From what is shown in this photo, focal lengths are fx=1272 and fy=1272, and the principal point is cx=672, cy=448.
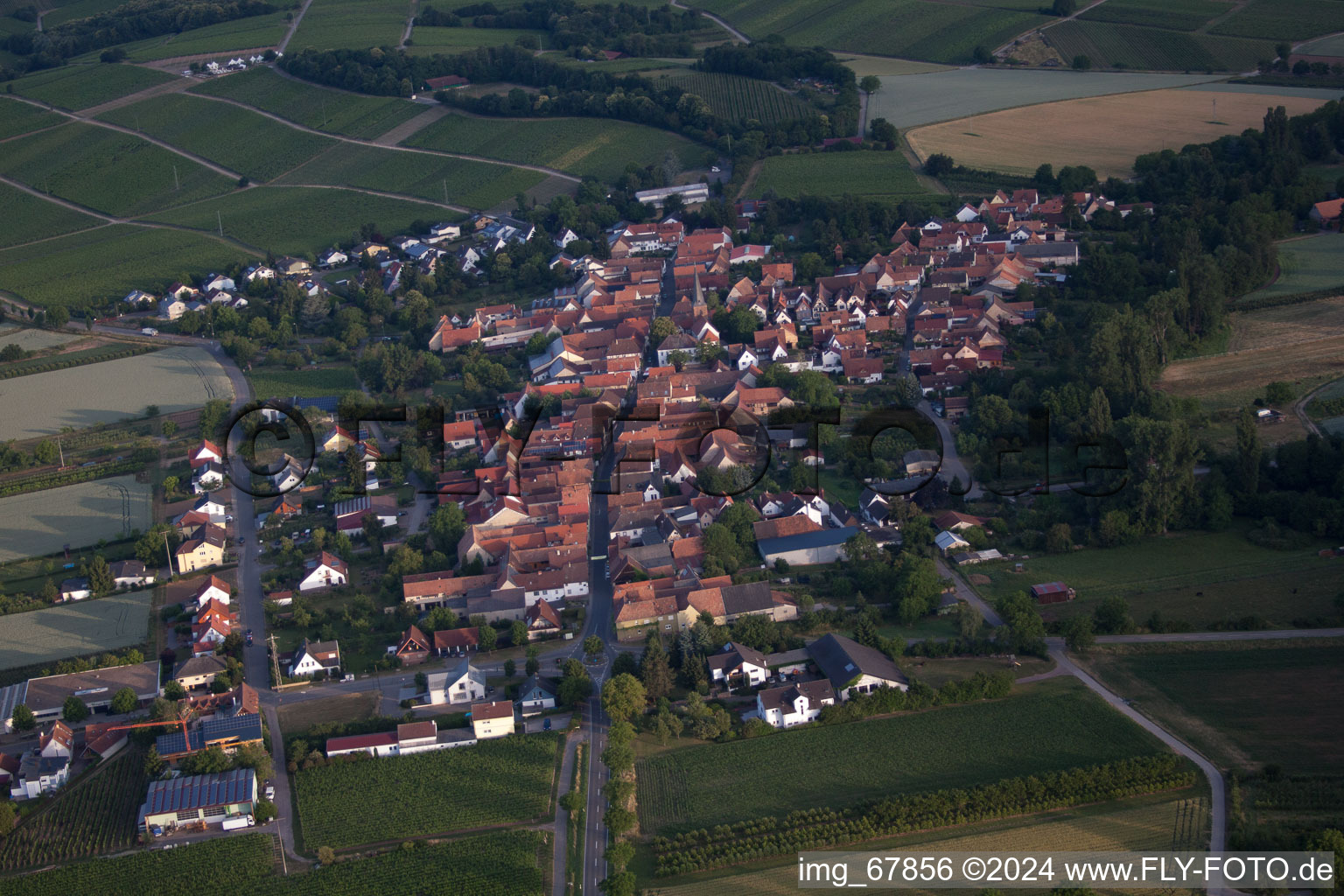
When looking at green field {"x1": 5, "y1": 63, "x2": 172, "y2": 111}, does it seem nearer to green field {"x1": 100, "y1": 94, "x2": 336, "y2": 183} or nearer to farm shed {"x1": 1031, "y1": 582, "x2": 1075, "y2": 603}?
green field {"x1": 100, "y1": 94, "x2": 336, "y2": 183}

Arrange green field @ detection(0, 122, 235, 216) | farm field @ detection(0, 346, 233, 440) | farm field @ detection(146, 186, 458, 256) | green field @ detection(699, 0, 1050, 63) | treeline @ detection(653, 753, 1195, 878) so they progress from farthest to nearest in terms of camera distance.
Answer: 1. green field @ detection(699, 0, 1050, 63)
2. green field @ detection(0, 122, 235, 216)
3. farm field @ detection(146, 186, 458, 256)
4. farm field @ detection(0, 346, 233, 440)
5. treeline @ detection(653, 753, 1195, 878)

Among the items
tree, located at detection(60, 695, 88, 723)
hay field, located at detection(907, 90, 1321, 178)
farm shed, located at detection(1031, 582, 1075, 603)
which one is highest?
hay field, located at detection(907, 90, 1321, 178)

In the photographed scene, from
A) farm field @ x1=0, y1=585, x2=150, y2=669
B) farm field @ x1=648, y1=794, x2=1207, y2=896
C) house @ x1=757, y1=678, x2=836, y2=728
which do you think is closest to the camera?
farm field @ x1=648, y1=794, x2=1207, y2=896

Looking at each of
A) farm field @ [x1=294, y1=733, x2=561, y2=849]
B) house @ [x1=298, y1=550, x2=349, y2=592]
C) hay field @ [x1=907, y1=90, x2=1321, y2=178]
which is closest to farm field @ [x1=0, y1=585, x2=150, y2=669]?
house @ [x1=298, y1=550, x2=349, y2=592]

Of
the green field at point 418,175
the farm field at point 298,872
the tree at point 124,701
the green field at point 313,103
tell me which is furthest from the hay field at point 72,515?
the green field at point 313,103

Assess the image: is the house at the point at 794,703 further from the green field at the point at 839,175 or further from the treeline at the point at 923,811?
the green field at the point at 839,175

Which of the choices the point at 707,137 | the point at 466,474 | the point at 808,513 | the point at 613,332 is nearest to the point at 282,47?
the point at 707,137

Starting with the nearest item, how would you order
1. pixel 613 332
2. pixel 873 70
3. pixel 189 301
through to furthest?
1. pixel 613 332
2. pixel 189 301
3. pixel 873 70

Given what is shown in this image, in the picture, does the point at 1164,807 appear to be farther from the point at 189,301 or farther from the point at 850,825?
the point at 189,301
